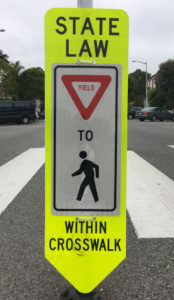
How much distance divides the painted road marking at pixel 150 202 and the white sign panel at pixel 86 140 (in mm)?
1337

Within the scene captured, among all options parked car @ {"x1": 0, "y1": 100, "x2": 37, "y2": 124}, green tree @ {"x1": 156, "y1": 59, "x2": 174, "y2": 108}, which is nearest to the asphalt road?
parked car @ {"x1": 0, "y1": 100, "x2": 37, "y2": 124}

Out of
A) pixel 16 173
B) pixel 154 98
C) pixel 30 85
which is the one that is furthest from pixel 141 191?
pixel 30 85

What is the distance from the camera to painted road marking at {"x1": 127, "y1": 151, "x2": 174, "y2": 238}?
3.10 metres

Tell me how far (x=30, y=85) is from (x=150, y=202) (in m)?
64.9

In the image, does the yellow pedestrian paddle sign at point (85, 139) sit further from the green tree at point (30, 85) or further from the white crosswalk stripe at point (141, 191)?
the green tree at point (30, 85)

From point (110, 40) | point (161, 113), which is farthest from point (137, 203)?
point (161, 113)

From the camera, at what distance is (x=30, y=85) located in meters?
66.5

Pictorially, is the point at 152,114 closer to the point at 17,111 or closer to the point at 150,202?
the point at 17,111

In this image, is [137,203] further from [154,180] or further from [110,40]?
[110,40]

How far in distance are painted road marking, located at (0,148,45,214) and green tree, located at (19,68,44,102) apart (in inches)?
2336

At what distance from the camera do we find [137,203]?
3.88 m

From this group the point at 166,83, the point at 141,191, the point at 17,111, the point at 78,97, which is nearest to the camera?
the point at 78,97

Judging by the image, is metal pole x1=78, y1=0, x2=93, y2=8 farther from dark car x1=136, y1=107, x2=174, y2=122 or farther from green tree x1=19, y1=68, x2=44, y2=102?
green tree x1=19, y1=68, x2=44, y2=102

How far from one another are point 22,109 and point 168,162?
2234 centimetres
